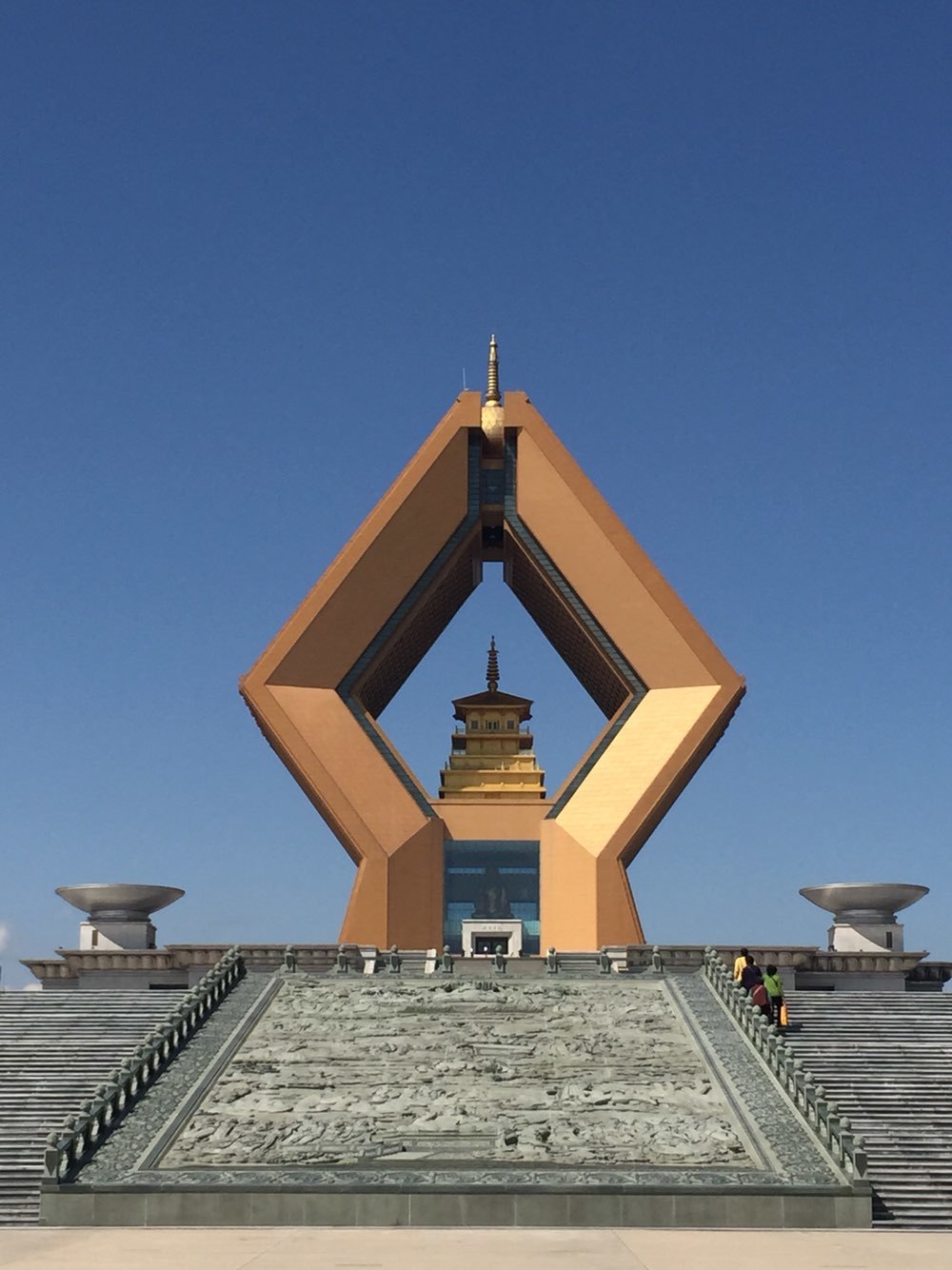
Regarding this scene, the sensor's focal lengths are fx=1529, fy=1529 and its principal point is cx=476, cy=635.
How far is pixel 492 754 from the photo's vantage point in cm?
2909

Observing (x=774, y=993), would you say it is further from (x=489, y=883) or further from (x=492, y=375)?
(x=492, y=375)

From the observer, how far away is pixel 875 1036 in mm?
15555

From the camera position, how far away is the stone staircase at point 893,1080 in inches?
462

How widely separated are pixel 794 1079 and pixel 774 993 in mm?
2315

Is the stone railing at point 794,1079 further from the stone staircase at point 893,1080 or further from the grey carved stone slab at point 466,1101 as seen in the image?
the stone staircase at point 893,1080

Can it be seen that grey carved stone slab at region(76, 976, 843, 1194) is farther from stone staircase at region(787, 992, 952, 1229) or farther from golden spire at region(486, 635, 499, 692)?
golden spire at region(486, 635, 499, 692)

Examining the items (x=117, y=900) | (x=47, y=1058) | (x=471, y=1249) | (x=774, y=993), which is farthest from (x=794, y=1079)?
(x=117, y=900)

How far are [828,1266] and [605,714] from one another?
2197 centimetres

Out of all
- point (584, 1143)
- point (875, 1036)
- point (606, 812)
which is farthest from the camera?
point (606, 812)

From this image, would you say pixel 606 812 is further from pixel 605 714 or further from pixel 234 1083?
pixel 234 1083

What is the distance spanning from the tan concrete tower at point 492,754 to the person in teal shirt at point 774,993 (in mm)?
11532

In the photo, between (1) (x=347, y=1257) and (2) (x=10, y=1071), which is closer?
(1) (x=347, y=1257)

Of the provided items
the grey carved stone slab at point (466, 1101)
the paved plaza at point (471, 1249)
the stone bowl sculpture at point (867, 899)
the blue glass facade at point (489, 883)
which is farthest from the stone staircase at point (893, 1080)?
the blue glass facade at point (489, 883)

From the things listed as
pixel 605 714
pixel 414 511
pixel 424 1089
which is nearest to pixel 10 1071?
pixel 424 1089
